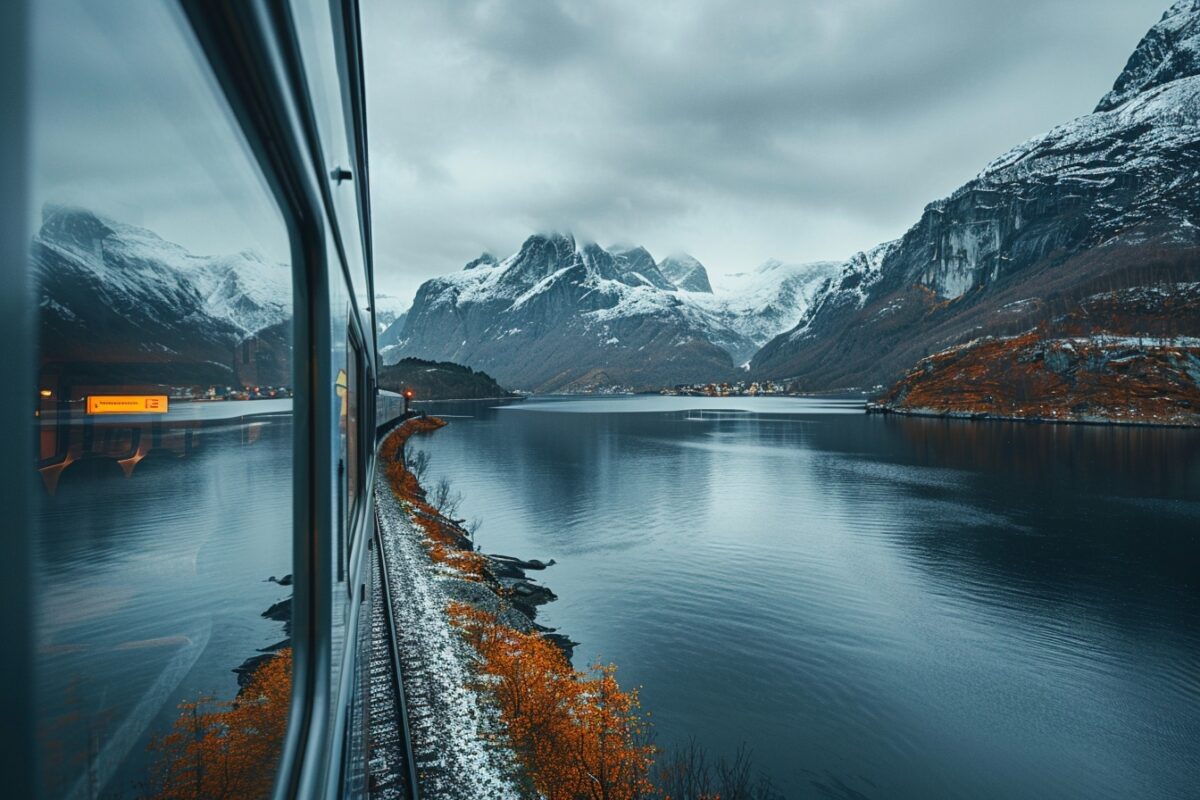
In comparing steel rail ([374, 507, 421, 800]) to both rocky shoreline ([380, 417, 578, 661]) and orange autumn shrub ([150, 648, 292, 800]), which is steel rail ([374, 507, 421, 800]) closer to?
rocky shoreline ([380, 417, 578, 661])

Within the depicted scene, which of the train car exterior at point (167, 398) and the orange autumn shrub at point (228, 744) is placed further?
the orange autumn shrub at point (228, 744)

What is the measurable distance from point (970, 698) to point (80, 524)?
17.6m

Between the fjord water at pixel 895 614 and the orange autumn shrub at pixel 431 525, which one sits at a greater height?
the orange autumn shrub at pixel 431 525

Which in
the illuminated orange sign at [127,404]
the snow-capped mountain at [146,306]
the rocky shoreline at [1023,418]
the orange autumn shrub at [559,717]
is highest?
the snow-capped mountain at [146,306]

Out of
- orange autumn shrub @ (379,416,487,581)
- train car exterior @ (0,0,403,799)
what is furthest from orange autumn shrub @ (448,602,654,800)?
train car exterior @ (0,0,403,799)

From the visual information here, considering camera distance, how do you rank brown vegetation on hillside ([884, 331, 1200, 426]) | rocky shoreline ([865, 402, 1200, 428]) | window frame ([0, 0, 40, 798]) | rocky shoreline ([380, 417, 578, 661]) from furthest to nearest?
1. brown vegetation on hillside ([884, 331, 1200, 426])
2. rocky shoreline ([865, 402, 1200, 428])
3. rocky shoreline ([380, 417, 578, 661])
4. window frame ([0, 0, 40, 798])

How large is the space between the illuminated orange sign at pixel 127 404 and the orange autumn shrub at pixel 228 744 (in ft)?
1.84

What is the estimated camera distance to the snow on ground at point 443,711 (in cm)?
784

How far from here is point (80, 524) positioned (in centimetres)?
90

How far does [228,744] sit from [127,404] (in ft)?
2.67

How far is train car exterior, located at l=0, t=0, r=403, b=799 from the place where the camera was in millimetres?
698

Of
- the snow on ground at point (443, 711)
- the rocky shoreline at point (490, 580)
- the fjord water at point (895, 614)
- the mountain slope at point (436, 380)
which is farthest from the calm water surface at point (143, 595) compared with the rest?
the mountain slope at point (436, 380)

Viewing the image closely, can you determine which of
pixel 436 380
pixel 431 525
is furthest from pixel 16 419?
pixel 436 380

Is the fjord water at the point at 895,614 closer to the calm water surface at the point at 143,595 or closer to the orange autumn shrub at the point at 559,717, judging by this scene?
→ the orange autumn shrub at the point at 559,717
